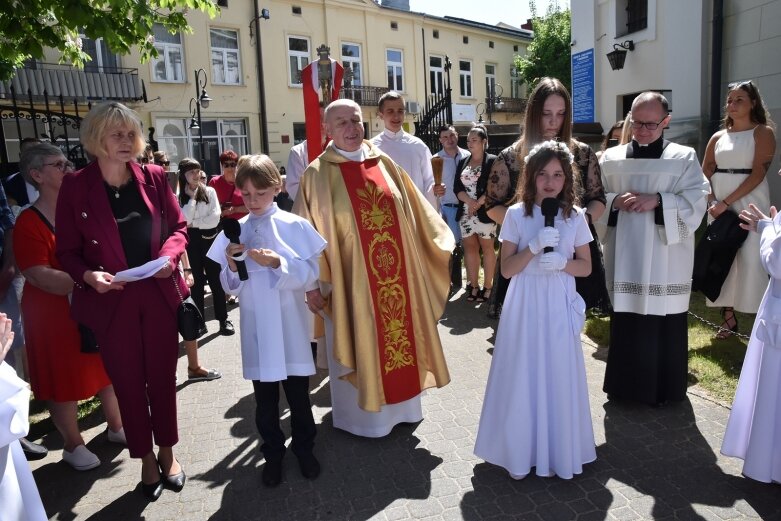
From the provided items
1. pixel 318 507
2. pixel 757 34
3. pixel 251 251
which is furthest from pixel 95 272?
pixel 757 34

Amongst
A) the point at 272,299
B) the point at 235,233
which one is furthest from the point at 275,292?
the point at 235,233

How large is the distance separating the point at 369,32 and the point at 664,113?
23272 millimetres

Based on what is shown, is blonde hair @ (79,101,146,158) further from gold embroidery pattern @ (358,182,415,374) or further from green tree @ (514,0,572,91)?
green tree @ (514,0,572,91)

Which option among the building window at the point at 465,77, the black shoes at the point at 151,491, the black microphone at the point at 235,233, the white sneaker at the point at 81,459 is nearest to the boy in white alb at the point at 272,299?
the black microphone at the point at 235,233

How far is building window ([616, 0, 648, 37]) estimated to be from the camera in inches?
535

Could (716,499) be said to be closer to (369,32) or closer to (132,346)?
(132,346)

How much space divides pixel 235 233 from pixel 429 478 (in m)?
1.72

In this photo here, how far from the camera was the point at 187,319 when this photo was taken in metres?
3.23

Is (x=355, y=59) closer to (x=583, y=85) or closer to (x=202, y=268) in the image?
(x=583, y=85)

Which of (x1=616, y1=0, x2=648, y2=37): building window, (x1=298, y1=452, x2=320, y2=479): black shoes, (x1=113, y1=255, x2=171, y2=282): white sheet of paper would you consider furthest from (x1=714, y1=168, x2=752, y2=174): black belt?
(x1=616, y1=0, x2=648, y2=37): building window

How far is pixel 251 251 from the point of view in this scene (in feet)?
10.1

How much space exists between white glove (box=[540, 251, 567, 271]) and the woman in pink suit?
6.42 feet

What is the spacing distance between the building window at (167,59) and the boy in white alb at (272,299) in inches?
746

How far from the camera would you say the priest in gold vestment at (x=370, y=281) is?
364 cm
